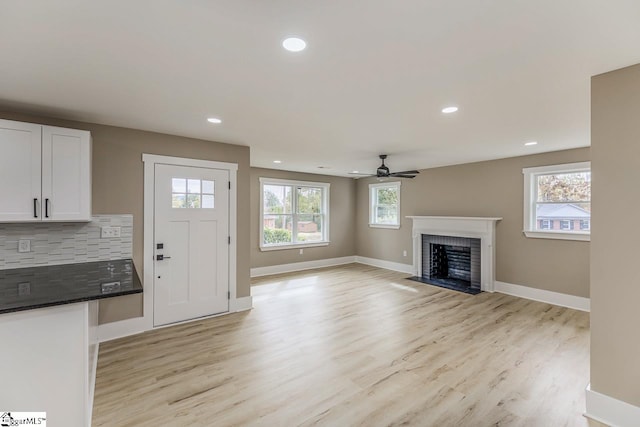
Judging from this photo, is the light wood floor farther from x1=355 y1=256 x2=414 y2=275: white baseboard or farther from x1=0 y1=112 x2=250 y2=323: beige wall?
x1=355 y1=256 x2=414 y2=275: white baseboard

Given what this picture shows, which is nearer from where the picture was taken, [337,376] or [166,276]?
[337,376]

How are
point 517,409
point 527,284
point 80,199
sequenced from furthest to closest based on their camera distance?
point 527,284 → point 80,199 → point 517,409

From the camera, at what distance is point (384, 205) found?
25.6 ft

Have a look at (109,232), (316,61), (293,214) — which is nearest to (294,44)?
(316,61)

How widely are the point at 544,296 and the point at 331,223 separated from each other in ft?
15.4

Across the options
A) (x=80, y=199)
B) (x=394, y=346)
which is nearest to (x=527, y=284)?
(x=394, y=346)

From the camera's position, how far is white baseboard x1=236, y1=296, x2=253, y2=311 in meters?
4.38

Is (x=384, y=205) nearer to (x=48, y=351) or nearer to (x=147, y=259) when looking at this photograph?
(x=147, y=259)

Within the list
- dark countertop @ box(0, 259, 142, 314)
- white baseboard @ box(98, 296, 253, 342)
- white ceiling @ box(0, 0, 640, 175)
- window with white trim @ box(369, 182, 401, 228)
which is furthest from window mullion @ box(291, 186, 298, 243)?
dark countertop @ box(0, 259, 142, 314)

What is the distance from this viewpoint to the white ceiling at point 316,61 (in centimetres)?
148

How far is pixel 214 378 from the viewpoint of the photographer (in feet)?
8.73

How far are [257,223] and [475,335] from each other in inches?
183

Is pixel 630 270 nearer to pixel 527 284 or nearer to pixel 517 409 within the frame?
pixel 517 409

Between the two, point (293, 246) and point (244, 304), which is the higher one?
point (293, 246)
